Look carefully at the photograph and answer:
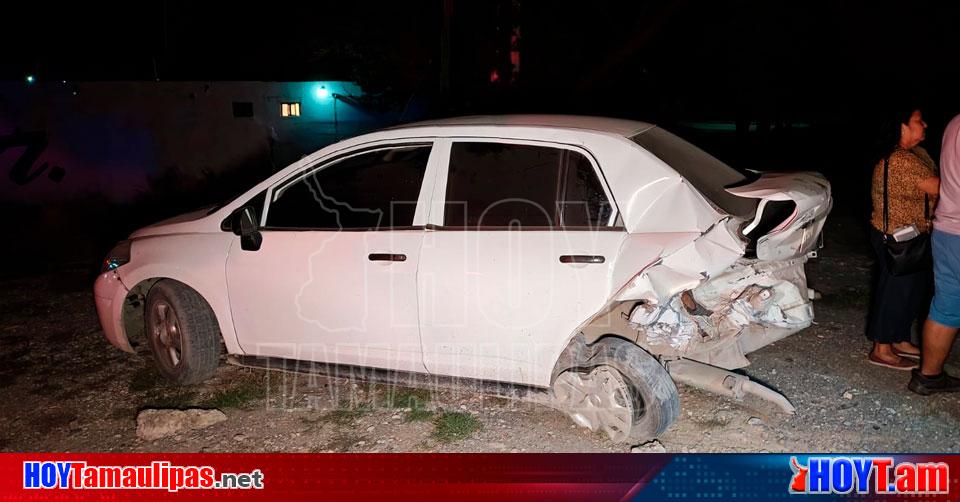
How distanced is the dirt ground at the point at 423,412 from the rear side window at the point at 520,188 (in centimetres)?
119

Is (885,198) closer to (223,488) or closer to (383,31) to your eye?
(223,488)

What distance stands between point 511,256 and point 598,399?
89 cm

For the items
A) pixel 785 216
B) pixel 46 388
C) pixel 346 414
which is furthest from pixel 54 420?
pixel 785 216

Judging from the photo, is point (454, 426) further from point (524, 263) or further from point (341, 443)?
point (524, 263)

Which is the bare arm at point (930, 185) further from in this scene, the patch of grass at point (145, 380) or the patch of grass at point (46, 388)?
the patch of grass at point (46, 388)

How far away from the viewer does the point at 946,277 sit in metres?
4.09

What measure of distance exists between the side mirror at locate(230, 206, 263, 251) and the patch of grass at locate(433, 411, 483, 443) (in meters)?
1.50

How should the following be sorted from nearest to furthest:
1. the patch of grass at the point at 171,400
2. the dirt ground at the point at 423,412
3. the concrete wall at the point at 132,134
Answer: the dirt ground at the point at 423,412 → the patch of grass at the point at 171,400 → the concrete wall at the point at 132,134

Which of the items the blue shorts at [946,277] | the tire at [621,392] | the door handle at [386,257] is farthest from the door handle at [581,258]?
the blue shorts at [946,277]

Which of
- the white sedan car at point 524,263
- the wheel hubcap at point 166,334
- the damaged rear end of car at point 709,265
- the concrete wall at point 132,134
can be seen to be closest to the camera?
the damaged rear end of car at point 709,265

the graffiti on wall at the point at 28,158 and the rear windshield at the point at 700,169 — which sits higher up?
the graffiti on wall at the point at 28,158

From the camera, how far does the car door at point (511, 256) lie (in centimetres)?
364

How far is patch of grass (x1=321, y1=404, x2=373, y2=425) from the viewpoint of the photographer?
4266 millimetres

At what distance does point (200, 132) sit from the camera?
40.8 feet
